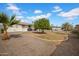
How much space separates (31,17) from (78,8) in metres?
0.76

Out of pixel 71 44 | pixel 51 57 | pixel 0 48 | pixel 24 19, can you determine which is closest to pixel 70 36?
pixel 71 44

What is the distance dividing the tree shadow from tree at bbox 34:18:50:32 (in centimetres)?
36

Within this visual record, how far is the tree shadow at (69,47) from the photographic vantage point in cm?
516

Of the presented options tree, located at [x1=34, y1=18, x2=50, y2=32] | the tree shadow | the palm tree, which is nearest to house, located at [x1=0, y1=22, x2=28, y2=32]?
the palm tree

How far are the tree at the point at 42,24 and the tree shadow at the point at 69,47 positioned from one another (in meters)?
0.36

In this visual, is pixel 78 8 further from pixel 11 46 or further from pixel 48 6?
pixel 11 46

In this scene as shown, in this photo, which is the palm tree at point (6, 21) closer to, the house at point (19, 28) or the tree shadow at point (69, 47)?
the house at point (19, 28)

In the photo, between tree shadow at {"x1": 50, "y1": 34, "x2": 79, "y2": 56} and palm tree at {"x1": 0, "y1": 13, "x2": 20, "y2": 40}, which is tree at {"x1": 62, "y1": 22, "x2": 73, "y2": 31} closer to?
tree shadow at {"x1": 50, "y1": 34, "x2": 79, "y2": 56}

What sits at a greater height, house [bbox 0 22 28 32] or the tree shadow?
house [bbox 0 22 28 32]

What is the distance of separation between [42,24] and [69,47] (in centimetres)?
56

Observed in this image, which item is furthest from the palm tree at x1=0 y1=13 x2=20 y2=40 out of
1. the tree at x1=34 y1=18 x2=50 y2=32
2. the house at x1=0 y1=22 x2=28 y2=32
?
the tree at x1=34 y1=18 x2=50 y2=32

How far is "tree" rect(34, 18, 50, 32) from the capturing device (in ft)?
17.1

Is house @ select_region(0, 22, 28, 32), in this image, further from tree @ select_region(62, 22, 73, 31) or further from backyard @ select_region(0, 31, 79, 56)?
tree @ select_region(62, 22, 73, 31)

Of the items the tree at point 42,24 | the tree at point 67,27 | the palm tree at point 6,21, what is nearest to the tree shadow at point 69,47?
the tree at point 67,27
